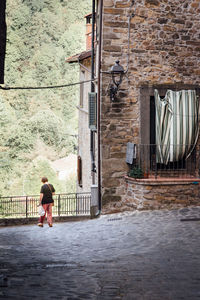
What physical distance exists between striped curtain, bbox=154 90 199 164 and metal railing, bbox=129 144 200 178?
0.04 metres

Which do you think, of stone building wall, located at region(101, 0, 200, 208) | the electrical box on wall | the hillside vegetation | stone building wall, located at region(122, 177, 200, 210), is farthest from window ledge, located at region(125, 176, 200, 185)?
the hillside vegetation

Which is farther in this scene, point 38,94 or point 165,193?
point 38,94

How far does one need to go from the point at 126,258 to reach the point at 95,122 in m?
6.06

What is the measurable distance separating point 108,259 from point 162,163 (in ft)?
17.8

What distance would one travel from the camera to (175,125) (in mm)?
12414

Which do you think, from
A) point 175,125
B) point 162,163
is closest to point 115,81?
point 175,125

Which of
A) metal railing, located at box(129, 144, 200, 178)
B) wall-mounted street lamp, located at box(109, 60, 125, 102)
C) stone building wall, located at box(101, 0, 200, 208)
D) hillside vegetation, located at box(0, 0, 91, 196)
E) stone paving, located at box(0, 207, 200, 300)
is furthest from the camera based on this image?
hillside vegetation, located at box(0, 0, 91, 196)

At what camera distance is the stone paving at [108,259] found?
547 centimetres

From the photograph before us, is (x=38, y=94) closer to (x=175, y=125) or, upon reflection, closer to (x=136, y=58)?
(x=136, y=58)

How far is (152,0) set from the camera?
12.3 metres

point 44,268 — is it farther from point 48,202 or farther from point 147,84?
point 147,84

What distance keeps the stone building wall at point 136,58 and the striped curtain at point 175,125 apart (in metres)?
0.35

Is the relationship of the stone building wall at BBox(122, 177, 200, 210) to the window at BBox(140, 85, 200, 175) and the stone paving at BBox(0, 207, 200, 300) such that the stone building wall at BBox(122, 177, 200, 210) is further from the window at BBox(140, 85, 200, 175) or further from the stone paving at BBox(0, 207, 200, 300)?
the window at BBox(140, 85, 200, 175)

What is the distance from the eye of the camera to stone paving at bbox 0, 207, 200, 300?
5473 millimetres
